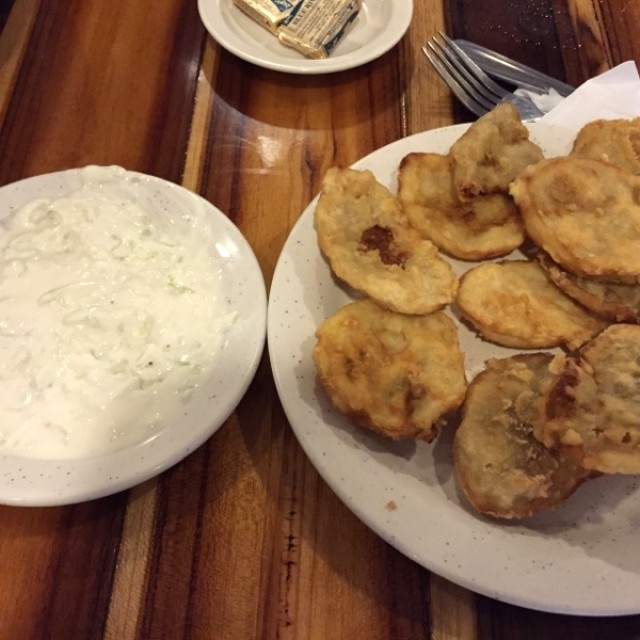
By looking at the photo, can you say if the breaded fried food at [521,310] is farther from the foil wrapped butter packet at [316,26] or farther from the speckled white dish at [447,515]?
the foil wrapped butter packet at [316,26]

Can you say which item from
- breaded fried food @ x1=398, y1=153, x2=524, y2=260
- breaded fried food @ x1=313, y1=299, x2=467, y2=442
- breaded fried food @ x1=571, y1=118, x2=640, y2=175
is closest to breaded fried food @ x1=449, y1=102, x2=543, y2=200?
breaded fried food @ x1=398, y1=153, x2=524, y2=260

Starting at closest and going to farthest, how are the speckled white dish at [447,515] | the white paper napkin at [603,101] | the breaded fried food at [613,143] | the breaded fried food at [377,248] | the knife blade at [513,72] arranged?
the speckled white dish at [447,515], the breaded fried food at [377,248], the breaded fried food at [613,143], the white paper napkin at [603,101], the knife blade at [513,72]

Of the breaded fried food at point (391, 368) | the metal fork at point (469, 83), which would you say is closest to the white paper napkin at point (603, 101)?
the metal fork at point (469, 83)

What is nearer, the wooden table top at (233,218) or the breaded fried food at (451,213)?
the wooden table top at (233,218)

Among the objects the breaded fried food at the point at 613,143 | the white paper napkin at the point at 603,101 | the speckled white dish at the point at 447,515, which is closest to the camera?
the speckled white dish at the point at 447,515

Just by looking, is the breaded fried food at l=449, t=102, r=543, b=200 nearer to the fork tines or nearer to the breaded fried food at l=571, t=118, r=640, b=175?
the breaded fried food at l=571, t=118, r=640, b=175

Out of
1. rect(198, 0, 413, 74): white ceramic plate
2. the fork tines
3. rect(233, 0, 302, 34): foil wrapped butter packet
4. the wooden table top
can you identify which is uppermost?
rect(233, 0, 302, 34): foil wrapped butter packet
